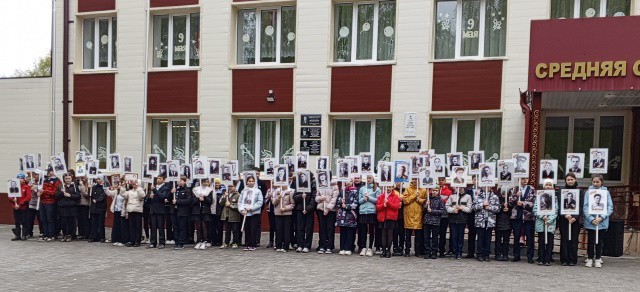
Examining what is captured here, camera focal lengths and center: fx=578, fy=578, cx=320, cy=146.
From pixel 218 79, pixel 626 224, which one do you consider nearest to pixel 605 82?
pixel 626 224

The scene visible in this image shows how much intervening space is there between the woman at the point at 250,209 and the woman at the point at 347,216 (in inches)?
76.4

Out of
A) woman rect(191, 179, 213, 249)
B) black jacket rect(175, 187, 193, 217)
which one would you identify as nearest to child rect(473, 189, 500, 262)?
woman rect(191, 179, 213, 249)

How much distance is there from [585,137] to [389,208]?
21.8 ft

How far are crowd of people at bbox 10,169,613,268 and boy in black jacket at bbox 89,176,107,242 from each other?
0.08 ft

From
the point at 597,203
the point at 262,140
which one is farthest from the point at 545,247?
the point at 262,140

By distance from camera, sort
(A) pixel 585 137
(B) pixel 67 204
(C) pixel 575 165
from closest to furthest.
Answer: (C) pixel 575 165, (B) pixel 67 204, (A) pixel 585 137

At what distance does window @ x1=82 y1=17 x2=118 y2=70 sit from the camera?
1894cm

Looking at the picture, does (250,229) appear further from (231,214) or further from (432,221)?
(432,221)

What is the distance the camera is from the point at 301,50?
16.7 m

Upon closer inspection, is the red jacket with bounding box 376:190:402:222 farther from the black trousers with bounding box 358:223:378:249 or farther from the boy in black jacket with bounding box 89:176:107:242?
the boy in black jacket with bounding box 89:176:107:242

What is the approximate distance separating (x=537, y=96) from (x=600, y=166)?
1.91m

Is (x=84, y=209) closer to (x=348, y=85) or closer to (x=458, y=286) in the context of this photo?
(x=348, y=85)

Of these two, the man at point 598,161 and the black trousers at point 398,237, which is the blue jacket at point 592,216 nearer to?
the man at point 598,161

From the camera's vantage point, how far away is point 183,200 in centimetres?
1345
